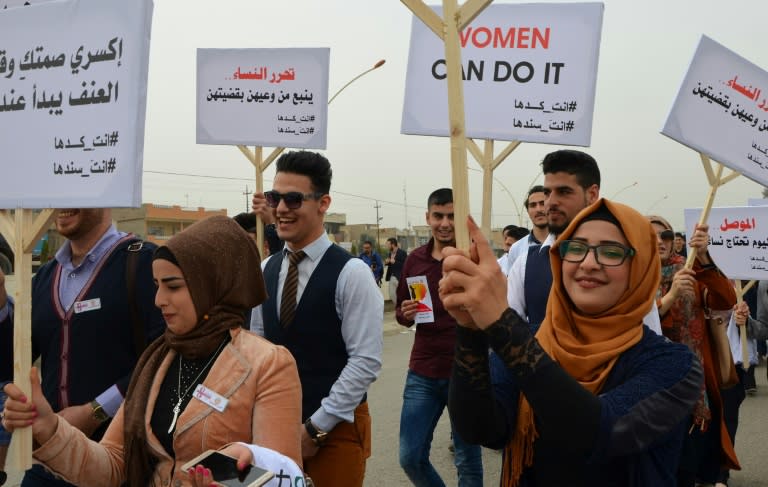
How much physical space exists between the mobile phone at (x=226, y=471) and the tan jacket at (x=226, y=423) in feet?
1.56

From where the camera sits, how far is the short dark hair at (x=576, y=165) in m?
3.48

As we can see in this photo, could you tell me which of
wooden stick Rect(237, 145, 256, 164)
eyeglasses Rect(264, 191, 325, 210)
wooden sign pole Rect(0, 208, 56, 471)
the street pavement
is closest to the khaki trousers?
eyeglasses Rect(264, 191, 325, 210)

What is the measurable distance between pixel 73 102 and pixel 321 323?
136 cm

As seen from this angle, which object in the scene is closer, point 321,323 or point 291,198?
point 321,323

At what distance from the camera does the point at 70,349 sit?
282cm

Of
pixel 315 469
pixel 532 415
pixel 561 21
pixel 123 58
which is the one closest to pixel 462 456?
pixel 315 469

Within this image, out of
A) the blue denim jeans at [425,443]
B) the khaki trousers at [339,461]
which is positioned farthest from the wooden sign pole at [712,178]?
the khaki trousers at [339,461]

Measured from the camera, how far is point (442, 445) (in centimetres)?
630

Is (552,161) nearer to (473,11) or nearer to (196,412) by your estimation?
(473,11)

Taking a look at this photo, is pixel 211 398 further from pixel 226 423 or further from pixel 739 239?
pixel 739 239

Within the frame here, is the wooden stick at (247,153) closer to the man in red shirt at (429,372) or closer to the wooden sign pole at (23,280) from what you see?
the man in red shirt at (429,372)

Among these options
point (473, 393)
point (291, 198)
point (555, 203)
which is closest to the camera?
point (473, 393)

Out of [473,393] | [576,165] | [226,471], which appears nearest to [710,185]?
[576,165]

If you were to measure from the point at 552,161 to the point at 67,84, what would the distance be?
7.28ft
